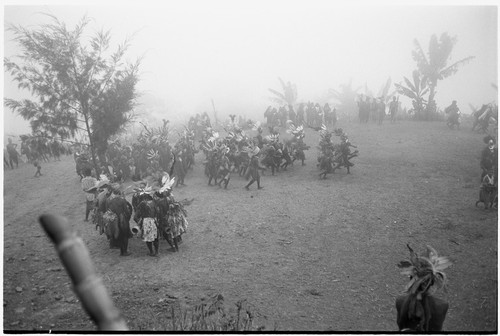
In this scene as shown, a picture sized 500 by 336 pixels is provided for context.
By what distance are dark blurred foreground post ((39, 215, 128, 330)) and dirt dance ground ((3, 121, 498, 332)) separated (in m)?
4.98

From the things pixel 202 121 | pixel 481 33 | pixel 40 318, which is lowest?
pixel 40 318

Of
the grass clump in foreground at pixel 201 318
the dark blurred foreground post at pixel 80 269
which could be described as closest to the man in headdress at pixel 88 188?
the grass clump in foreground at pixel 201 318

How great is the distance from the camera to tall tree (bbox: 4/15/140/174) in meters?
8.39

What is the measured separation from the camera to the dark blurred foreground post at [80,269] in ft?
2.85

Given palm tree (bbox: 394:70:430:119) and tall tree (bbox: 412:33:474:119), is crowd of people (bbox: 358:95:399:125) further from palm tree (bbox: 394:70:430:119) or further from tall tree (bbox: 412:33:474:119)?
tall tree (bbox: 412:33:474:119)

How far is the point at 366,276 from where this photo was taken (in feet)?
20.7

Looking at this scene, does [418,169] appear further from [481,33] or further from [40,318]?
[40,318]

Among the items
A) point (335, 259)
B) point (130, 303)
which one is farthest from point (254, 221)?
point (130, 303)

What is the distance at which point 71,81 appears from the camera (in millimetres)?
8875

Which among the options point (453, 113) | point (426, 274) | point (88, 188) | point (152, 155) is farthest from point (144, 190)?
point (453, 113)

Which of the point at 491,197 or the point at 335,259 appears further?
the point at 491,197

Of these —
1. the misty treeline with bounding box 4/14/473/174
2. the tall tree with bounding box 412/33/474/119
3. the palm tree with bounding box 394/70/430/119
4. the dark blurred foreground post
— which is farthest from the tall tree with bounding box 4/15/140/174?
the palm tree with bounding box 394/70/430/119

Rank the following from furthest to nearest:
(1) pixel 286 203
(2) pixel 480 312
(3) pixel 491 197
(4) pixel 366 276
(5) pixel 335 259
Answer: (1) pixel 286 203 → (3) pixel 491 197 → (5) pixel 335 259 → (4) pixel 366 276 → (2) pixel 480 312

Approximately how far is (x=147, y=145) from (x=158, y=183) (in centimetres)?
682
